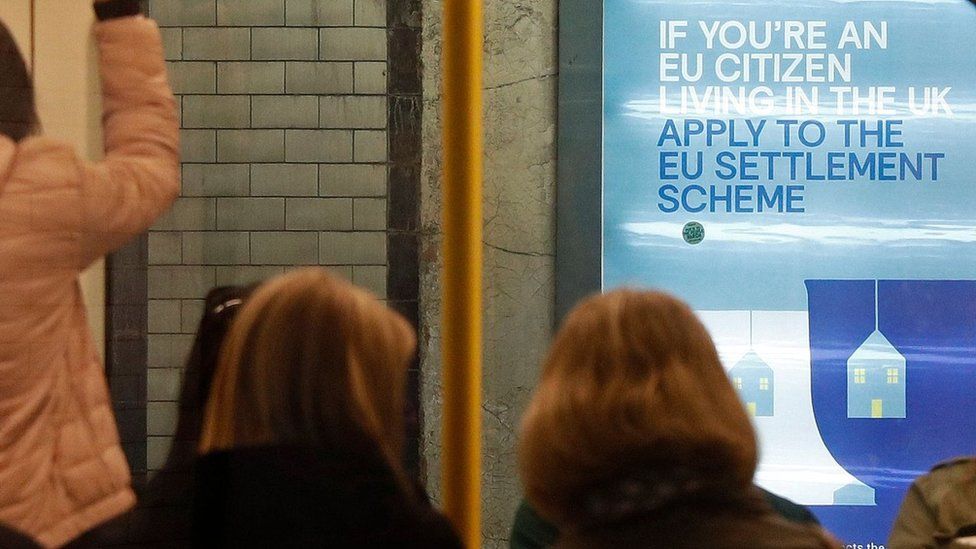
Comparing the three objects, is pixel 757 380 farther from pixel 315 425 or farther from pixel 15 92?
pixel 15 92

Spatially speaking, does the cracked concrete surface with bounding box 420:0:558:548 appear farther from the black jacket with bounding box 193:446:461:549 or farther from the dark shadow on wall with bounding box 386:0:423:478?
the black jacket with bounding box 193:446:461:549

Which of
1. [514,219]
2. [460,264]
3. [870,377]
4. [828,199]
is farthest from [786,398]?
[460,264]

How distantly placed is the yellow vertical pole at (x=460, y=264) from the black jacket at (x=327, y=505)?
0.37 metres

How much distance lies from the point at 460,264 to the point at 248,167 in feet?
1.96

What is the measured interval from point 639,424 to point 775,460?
2540mm

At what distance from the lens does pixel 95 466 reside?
2.63 meters

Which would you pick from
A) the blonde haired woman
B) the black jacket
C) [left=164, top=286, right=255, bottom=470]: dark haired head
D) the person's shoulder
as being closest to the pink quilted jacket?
the person's shoulder

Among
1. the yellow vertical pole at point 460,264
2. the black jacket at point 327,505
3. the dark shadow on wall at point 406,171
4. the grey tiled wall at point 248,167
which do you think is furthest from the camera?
the dark shadow on wall at point 406,171

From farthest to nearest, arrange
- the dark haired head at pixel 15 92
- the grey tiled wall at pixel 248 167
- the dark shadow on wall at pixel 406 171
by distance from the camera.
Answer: the dark shadow on wall at pixel 406 171 < the grey tiled wall at pixel 248 167 < the dark haired head at pixel 15 92

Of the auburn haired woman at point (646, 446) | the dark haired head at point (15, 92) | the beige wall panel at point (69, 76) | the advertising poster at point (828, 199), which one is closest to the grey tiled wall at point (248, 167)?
the beige wall panel at point (69, 76)

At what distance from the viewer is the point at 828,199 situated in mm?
4129

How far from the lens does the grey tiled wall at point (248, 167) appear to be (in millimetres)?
2717

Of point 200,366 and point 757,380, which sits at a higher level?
point 200,366

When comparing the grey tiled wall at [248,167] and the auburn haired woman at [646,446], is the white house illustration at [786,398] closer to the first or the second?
the grey tiled wall at [248,167]
